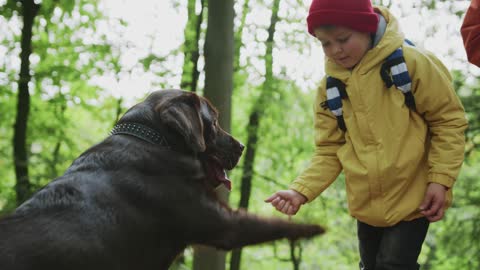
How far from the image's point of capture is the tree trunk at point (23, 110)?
8.21 meters

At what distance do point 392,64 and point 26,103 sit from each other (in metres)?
6.91

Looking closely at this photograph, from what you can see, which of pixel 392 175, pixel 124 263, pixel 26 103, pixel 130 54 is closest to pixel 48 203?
pixel 124 263

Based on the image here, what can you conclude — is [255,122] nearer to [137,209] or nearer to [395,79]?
[395,79]

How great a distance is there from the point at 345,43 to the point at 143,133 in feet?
3.84

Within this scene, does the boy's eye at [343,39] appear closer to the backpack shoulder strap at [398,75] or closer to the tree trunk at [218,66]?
the backpack shoulder strap at [398,75]

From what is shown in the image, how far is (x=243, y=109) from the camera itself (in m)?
12.0

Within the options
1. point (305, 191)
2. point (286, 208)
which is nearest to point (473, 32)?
point (305, 191)

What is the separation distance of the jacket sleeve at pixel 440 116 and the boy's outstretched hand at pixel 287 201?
0.73 metres

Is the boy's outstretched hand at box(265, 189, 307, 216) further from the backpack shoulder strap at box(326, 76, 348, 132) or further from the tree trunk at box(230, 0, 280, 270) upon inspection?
the tree trunk at box(230, 0, 280, 270)

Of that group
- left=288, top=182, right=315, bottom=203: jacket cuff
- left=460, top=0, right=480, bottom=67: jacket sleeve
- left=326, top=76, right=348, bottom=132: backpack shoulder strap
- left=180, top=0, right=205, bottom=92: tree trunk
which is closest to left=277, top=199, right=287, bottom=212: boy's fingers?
left=288, top=182, right=315, bottom=203: jacket cuff

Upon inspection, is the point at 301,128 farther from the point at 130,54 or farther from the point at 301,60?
the point at 130,54

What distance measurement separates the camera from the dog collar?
292cm

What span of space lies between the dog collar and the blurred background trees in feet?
9.90

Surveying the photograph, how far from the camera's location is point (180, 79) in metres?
9.93
